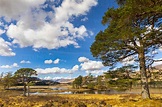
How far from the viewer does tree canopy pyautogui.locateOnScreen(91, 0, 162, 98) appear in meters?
11.6

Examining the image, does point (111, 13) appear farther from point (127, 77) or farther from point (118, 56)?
point (127, 77)

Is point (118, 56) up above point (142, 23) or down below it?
below

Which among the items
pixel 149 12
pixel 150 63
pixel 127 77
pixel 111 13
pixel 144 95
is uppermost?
pixel 111 13

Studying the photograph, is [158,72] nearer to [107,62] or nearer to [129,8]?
[107,62]

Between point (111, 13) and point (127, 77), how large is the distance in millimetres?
6258

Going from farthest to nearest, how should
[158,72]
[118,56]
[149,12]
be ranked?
[118,56]
[158,72]
[149,12]

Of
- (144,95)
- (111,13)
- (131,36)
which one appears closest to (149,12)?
(131,36)

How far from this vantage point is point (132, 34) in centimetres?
1242

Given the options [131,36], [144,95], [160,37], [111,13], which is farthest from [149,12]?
[144,95]

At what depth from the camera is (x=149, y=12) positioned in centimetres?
1138

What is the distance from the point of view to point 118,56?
17438mm

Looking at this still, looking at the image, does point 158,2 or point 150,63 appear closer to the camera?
point 158,2

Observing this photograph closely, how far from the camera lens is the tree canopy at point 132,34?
11.6m

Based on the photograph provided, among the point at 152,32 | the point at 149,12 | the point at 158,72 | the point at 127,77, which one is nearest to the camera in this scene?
the point at 149,12
